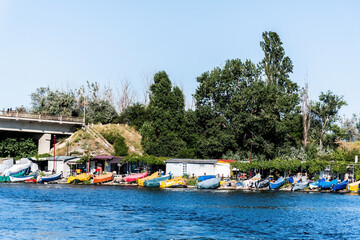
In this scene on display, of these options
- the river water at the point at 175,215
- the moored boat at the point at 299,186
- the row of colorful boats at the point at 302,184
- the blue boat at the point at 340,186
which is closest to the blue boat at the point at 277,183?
the row of colorful boats at the point at 302,184

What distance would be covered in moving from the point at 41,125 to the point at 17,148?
612cm

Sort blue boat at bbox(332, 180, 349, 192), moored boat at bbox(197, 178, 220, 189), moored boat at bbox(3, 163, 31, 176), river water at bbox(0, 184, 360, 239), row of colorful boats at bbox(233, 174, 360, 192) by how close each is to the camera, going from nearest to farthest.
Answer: river water at bbox(0, 184, 360, 239)
blue boat at bbox(332, 180, 349, 192)
row of colorful boats at bbox(233, 174, 360, 192)
moored boat at bbox(197, 178, 220, 189)
moored boat at bbox(3, 163, 31, 176)

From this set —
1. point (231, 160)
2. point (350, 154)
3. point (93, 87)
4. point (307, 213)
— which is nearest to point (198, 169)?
point (231, 160)

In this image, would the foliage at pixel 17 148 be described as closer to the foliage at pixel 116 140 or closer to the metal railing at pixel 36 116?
the metal railing at pixel 36 116

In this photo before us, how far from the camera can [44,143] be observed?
3664 inches

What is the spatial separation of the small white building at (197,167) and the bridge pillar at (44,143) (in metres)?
26.4

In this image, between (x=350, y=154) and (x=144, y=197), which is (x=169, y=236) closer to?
(x=144, y=197)

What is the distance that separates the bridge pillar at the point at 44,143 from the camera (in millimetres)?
92912

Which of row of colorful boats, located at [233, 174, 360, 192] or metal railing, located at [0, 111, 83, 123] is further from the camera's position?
metal railing, located at [0, 111, 83, 123]

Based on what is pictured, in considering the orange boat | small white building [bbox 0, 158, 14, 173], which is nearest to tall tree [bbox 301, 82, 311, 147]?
the orange boat

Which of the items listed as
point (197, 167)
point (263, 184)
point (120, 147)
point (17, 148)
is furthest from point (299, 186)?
point (17, 148)

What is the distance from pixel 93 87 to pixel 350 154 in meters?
71.7

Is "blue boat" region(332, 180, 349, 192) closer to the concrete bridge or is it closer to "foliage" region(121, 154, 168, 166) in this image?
"foliage" region(121, 154, 168, 166)

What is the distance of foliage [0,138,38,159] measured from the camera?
9031 centimetres
